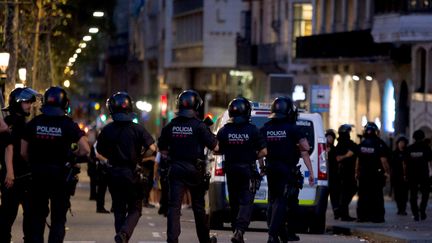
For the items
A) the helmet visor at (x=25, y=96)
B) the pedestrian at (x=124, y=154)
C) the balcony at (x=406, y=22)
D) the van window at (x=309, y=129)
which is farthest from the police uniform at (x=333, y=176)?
the balcony at (x=406, y=22)

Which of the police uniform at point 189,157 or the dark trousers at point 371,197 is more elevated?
the police uniform at point 189,157

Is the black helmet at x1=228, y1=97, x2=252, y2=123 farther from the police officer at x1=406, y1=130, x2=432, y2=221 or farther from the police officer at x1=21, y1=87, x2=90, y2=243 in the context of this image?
the police officer at x1=406, y1=130, x2=432, y2=221

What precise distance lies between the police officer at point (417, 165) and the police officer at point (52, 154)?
13.7 meters

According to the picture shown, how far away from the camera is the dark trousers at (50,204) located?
53.8 ft

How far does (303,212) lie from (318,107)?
15.7 m

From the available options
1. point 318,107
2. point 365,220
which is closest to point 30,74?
point 318,107

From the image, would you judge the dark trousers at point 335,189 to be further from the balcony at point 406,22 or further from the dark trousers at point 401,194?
the balcony at point 406,22

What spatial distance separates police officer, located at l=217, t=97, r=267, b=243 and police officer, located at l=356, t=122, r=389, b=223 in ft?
27.4

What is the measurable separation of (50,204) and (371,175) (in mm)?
13165

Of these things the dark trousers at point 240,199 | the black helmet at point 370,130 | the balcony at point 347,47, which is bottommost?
the dark trousers at point 240,199

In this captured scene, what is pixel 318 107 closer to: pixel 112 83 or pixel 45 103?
pixel 45 103

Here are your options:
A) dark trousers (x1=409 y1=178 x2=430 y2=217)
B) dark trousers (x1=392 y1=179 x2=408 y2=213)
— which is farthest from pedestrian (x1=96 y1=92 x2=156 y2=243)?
dark trousers (x1=392 y1=179 x2=408 y2=213)

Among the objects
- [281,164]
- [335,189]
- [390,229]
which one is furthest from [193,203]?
[335,189]

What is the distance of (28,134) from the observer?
1647 cm
